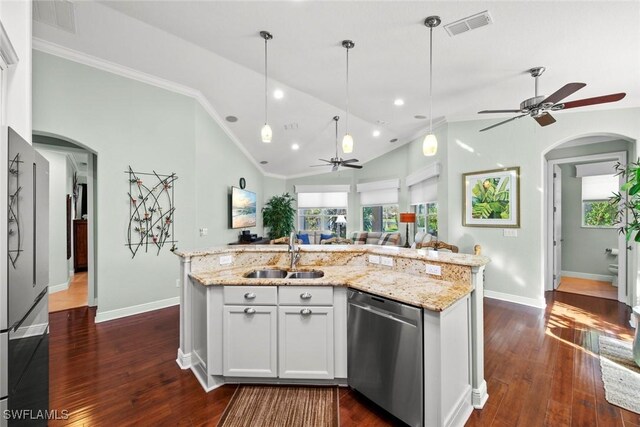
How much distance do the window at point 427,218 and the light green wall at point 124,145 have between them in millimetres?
4438

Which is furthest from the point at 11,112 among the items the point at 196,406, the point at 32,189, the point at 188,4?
the point at 196,406

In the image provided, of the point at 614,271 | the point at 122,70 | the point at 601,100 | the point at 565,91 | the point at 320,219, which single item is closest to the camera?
the point at 565,91

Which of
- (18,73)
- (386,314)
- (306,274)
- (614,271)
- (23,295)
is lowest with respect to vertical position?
(614,271)

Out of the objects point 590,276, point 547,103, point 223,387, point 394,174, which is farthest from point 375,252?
point 590,276

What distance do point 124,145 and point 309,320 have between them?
11.3 ft

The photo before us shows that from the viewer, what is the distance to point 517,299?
4184mm

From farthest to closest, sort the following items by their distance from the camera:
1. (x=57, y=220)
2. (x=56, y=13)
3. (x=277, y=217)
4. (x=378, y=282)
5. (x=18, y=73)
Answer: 1. (x=277, y=217)
2. (x=57, y=220)
3. (x=56, y=13)
4. (x=378, y=282)
5. (x=18, y=73)

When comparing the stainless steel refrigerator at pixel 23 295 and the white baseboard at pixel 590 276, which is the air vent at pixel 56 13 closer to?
the stainless steel refrigerator at pixel 23 295

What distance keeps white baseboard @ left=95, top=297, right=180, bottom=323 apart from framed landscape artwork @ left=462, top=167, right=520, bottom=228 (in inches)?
192

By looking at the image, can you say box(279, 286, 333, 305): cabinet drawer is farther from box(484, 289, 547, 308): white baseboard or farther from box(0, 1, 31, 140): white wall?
box(484, 289, 547, 308): white baseboard

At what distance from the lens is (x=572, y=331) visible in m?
3.13

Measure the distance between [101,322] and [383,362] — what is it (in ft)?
11.5

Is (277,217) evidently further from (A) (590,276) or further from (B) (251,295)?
(A) (590,276)

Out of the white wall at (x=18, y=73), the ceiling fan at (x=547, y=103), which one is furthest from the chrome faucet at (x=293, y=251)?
the ceiling fan at (x=547, y=103)
